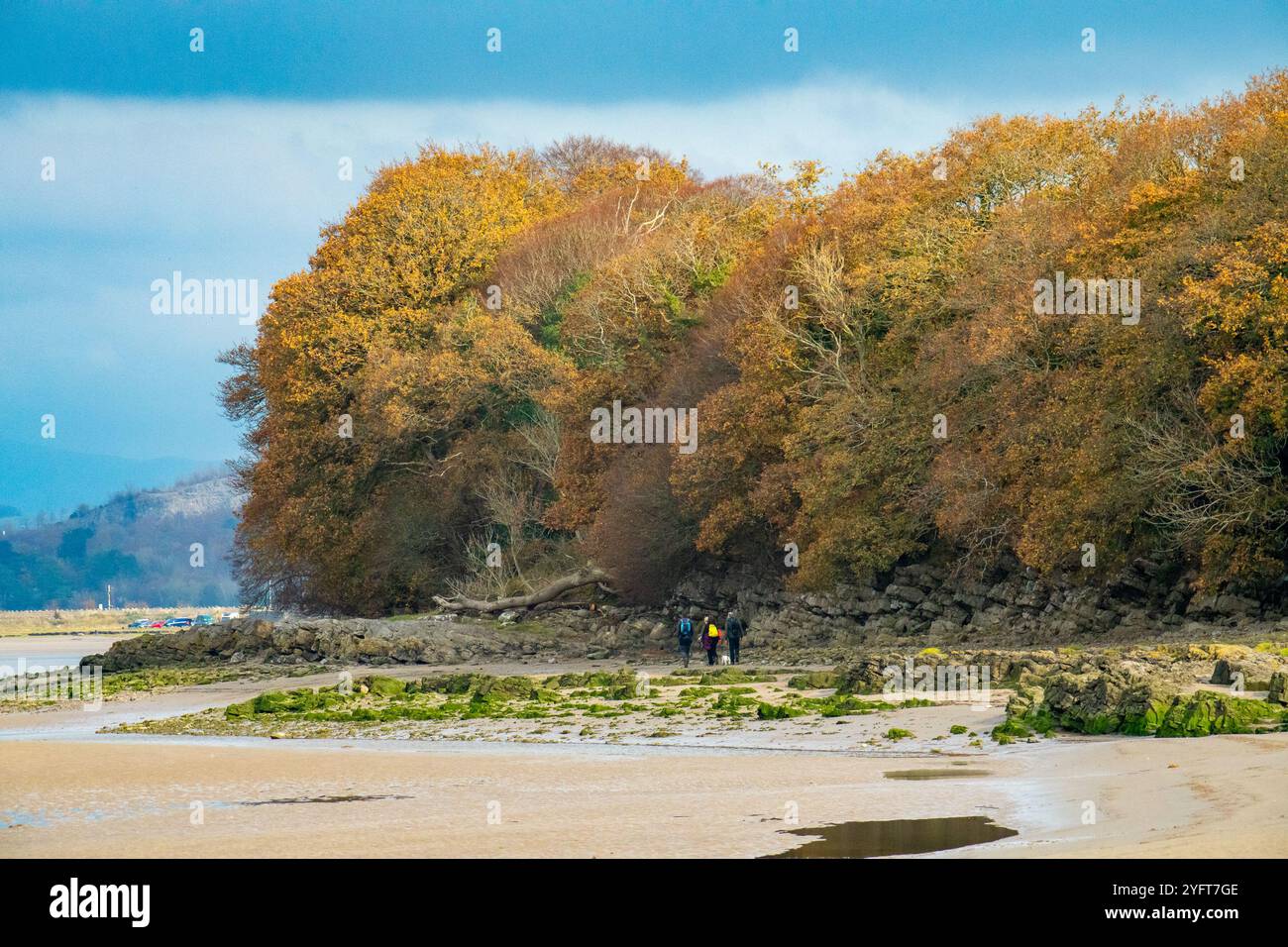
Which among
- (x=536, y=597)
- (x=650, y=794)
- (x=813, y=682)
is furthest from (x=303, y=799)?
(x=536, y=597)

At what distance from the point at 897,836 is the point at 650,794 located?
3818 mm

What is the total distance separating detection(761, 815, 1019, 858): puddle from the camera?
11672 millimetres

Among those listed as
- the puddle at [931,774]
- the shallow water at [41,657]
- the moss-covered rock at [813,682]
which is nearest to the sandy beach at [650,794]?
the puddle at [931,774]

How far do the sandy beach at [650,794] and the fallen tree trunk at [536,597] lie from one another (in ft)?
88.1

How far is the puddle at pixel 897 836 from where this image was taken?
11672 millimetres

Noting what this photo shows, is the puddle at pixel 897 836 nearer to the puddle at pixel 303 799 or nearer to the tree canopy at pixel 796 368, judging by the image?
the puddle at pixel 303 799

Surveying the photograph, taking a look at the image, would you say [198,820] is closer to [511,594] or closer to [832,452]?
[832,452]

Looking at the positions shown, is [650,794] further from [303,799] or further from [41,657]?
[41,657]

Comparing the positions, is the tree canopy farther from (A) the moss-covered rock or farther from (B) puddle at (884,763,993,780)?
(B) puddle at (884,763,993,780)

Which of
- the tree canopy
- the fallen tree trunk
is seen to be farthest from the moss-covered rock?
the fallen tree trunk

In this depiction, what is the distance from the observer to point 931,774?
16141mm

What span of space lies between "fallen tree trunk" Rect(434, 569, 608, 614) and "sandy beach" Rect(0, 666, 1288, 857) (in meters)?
26.8

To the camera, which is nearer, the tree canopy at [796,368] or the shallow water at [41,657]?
the tree canopy at [796,368]

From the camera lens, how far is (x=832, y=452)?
39.9 m
